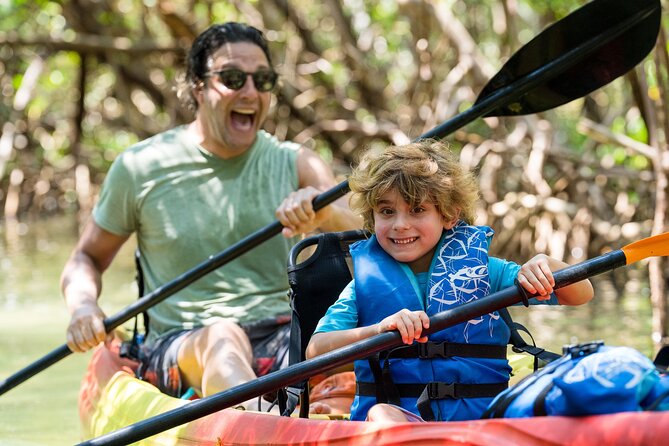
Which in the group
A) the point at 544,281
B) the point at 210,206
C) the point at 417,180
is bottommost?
the point at 544,281

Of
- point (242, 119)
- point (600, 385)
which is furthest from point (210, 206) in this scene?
point (600, 385)

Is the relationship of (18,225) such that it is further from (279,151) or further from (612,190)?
(279,151)

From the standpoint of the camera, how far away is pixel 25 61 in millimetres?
13148

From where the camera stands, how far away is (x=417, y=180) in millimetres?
2789

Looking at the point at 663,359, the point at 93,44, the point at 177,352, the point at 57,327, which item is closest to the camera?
the point at 663,359

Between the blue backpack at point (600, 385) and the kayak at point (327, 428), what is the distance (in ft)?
0.12

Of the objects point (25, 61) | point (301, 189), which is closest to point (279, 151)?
point (301, 189)

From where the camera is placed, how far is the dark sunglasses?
13.3ft

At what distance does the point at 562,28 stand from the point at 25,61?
1023cm

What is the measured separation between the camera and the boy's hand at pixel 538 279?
104 inches

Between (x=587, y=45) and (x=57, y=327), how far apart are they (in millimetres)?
4072

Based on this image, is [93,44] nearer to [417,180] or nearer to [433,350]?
[417,180]

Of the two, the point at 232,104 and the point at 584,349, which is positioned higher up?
the point at 232,104

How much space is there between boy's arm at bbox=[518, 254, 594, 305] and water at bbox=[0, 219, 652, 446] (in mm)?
2387
